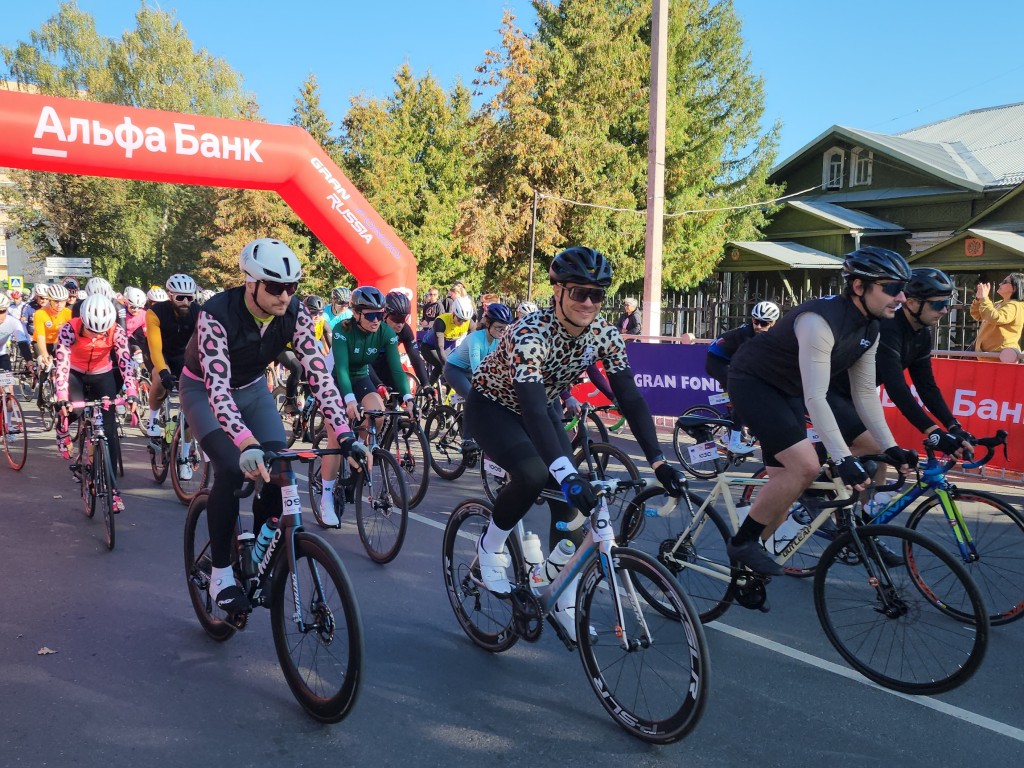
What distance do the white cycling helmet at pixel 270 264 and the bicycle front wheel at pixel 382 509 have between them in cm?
231

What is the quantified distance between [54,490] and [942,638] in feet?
25.8

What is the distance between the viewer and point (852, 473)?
3.92m

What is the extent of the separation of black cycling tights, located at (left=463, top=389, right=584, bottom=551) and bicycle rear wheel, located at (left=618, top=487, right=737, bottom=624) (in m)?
0.60

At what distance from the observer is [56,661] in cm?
437

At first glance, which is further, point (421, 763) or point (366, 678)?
point (366, 678)

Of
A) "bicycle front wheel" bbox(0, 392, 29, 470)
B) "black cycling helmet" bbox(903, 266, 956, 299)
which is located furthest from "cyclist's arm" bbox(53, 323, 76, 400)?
"black cycling helmet" bbox(903, 266, 956, 299)

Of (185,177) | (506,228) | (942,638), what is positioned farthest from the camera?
(506,228)

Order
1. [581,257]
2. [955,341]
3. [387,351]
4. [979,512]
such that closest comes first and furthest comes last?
[581,257] < [979,512] < [387,351] < [955,341]

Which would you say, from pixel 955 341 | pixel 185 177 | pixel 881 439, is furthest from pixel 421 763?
pixel 955 341

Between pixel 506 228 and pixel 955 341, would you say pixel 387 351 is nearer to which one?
pixel 955 341

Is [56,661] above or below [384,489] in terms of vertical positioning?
below

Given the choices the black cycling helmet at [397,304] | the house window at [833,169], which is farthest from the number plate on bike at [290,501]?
the house window at [833,169]

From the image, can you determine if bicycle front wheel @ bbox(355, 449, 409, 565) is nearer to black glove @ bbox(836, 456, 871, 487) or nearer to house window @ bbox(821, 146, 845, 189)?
black glove @ bbox(836, 456, 871, 487)

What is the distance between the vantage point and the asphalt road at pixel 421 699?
3.47 metres
